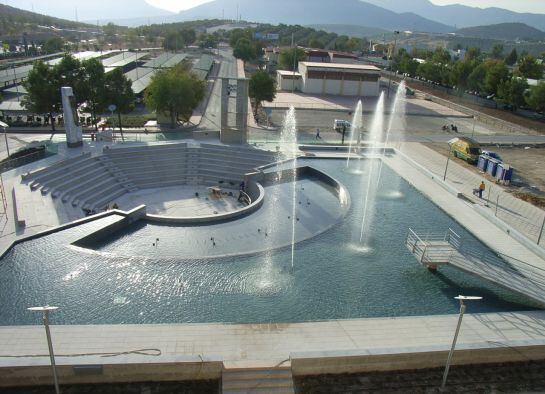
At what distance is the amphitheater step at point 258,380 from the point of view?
28.8 ft

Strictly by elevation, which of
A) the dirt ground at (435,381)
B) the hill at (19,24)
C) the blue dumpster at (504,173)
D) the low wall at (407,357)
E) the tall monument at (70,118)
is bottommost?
the dirt ground at (435,381)

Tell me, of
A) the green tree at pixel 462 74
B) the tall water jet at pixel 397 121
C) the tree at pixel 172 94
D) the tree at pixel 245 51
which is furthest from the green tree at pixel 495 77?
the tree at pixel 245 51

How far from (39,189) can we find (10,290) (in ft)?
26.3

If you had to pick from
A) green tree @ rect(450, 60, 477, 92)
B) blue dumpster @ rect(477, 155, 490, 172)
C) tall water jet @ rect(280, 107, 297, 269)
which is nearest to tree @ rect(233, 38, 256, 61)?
green tree @ rect(450, 60, 477, 92)

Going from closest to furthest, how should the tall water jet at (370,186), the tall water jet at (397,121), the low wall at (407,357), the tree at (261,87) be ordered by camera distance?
the low wall at (407,357) < the tall water jet at (370,186) < the tall water jet at (397,121) < the tree at (261,87)

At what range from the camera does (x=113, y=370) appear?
8.78m

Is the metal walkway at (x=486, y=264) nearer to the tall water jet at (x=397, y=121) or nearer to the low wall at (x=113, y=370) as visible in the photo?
the tall water jet at (x=397, y=121)

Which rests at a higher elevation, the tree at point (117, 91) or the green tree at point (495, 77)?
the green tree at point (495, 77)

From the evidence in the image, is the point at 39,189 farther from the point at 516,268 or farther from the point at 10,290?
the point at 516,268

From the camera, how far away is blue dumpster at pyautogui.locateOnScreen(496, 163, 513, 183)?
80.5 ft

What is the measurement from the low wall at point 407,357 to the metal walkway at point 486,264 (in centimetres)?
296

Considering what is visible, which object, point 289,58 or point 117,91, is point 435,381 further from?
point 289,58

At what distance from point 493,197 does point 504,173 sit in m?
3.15

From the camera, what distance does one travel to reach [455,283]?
13.6 m
